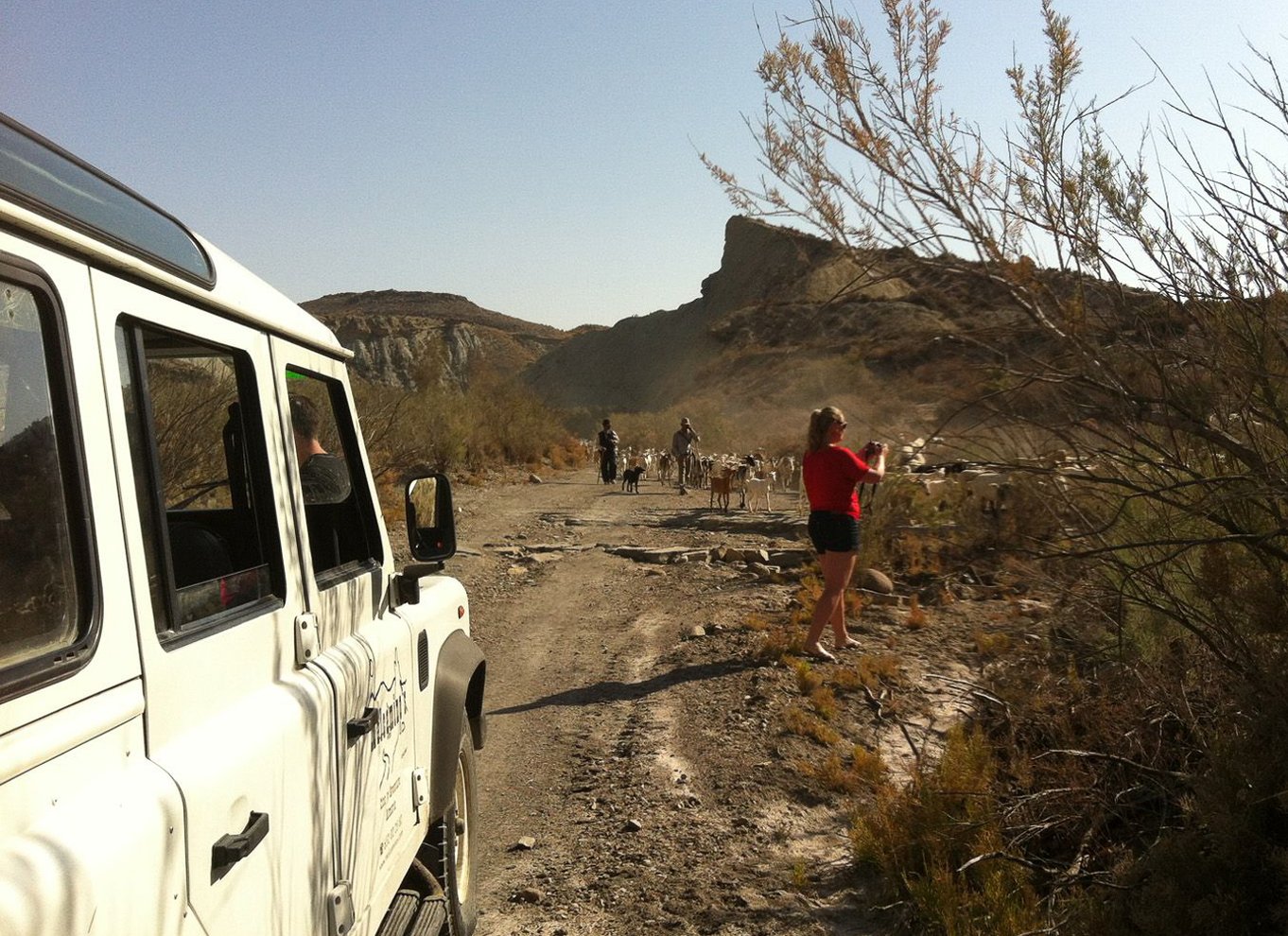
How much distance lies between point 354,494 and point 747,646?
5812 mm

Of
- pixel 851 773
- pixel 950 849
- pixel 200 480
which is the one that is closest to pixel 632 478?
pixel 851 773

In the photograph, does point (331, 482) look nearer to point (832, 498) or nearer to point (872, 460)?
point (832, 498)

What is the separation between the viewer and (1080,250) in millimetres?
3537

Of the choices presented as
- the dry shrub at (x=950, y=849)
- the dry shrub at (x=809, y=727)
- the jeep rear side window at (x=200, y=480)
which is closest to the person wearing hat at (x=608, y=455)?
the dry shrub at (x=809, y=727)

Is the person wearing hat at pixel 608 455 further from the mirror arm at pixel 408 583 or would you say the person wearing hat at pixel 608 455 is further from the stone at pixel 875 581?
the mirror arm at pixel 408 583

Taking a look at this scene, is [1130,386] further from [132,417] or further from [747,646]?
[747,646]

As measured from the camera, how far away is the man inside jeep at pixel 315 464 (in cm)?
292

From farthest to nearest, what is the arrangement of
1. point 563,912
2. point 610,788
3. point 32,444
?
1. point 610,788
2. point 563,912
3. point 32,444

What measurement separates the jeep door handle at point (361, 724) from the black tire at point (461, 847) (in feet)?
3.29

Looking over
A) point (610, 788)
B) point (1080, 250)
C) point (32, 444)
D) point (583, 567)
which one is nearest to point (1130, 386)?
point (1080, 250)

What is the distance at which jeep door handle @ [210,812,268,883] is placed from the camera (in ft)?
5.64

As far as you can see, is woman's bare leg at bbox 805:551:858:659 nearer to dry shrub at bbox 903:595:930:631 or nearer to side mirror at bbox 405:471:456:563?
dry shrub at bbox 903:595:930:631

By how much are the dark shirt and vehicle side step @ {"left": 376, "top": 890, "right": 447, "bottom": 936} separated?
3.98 ft

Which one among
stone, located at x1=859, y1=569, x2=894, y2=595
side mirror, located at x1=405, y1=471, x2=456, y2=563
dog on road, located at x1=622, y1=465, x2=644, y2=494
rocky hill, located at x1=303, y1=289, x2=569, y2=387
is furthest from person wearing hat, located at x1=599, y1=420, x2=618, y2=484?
rocky hill, located at x1=303, y1=289, x2=569, y2=387
